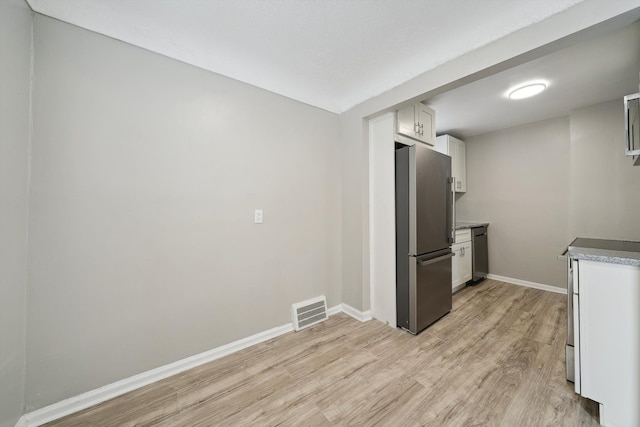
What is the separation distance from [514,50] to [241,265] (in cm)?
251

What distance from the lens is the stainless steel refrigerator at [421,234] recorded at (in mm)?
2174

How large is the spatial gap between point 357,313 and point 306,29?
2.63m

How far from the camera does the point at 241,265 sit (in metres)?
2.00

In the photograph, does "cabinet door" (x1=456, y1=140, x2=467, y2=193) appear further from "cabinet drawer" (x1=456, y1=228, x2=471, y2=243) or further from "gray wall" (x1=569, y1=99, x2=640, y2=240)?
"gray wall" (x1=569, y1=99, x2=640, y2=240)

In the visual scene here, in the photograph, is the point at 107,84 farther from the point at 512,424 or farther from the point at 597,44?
the point at 597,44

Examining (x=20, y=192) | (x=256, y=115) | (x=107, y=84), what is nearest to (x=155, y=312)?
(x=20, y=192)

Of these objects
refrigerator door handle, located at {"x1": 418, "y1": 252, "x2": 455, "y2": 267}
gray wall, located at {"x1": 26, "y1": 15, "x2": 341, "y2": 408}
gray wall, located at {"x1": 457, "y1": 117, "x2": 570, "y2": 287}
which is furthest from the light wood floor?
gray wall, located at {"x1": 457, "y1": 117, "x2": 570, "y2": 287}

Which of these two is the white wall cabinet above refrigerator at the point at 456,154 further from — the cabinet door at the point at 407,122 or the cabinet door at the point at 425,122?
the cabinet door at the point at 407,122

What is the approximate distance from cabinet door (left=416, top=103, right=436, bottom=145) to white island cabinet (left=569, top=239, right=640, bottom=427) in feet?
5.71

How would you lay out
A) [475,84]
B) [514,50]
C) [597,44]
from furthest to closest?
1. [475,84]
2. [597,44]
3. [514,50]

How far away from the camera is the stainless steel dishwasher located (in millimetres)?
3469

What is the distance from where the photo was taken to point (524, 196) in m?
3.45

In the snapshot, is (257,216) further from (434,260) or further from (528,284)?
(528,284)

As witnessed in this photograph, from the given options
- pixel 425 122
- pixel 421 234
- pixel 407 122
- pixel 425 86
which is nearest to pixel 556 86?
pixel 425 122
